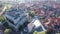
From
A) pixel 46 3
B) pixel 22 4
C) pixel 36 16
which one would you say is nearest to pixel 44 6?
pixel 46 3

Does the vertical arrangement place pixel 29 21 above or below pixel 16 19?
below

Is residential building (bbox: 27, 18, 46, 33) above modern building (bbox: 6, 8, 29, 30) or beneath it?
beneath

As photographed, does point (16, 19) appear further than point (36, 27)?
Yes

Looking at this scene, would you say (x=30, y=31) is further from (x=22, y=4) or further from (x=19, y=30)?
(x=22, y=4)

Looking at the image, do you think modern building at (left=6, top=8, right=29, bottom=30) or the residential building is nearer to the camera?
the residential building

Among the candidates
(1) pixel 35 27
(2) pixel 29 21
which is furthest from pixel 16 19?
(1) pixel 35 27

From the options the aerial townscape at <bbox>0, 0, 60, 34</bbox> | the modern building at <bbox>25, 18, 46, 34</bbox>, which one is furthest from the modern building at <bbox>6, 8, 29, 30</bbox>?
the modern building at <bbox>25, 18, 46, 34</bbox>

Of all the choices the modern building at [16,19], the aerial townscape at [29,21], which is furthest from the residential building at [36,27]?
the modern building at [16,19]

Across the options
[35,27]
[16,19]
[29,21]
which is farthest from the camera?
[29,21]

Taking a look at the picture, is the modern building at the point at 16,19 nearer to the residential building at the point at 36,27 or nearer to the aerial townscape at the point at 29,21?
the aerial townscape at the point at 29,21

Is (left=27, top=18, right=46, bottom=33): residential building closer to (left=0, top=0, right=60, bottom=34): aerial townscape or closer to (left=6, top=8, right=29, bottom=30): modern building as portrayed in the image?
(left=0, top=0, right=60, bottom=34): aerial townscape

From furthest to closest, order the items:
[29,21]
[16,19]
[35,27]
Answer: [29,21]
[16,19]
[35,27]

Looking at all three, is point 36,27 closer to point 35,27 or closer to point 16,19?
point 35,27
